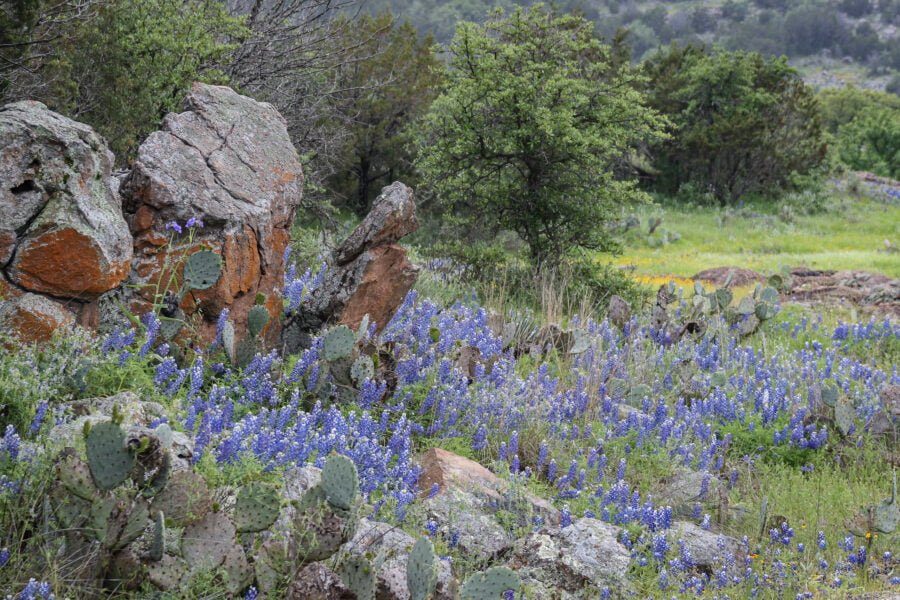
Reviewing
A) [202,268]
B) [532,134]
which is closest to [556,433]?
[202,268]

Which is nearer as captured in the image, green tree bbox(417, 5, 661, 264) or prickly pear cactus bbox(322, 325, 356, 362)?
prickly pear cactus bbox(322, 325, 356, 362)

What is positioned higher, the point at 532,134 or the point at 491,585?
the point at 491,585

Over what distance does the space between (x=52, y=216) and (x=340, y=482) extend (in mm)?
2299

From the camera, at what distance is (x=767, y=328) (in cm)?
957

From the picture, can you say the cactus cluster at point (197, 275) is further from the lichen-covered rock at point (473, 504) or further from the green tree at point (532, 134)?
the green tree at point (532, 134)

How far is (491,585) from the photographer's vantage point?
10.5 ft

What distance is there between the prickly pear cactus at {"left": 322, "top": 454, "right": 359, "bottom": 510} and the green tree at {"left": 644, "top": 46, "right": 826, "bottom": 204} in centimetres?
2069

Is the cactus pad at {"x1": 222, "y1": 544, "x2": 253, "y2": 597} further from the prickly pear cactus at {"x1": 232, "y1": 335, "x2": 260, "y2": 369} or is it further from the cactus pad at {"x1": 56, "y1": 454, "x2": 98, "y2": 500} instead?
the prickly pear cactus at {"x1": 232, "y1": 335, "x2": 260, "y2": 369}

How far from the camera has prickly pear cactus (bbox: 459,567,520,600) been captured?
3.20 metres

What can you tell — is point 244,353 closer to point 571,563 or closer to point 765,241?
point 571,563

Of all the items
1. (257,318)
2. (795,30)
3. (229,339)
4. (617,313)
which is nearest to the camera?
(229,339)

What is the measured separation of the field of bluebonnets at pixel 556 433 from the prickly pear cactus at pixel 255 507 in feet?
0.75

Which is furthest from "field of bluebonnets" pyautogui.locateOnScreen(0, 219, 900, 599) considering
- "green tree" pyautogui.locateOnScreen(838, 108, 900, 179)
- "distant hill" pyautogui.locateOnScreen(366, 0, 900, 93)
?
"distant hill" pyautogui.locateOnScreen(366, 0, 900, 93)

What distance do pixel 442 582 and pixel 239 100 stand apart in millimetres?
4239
